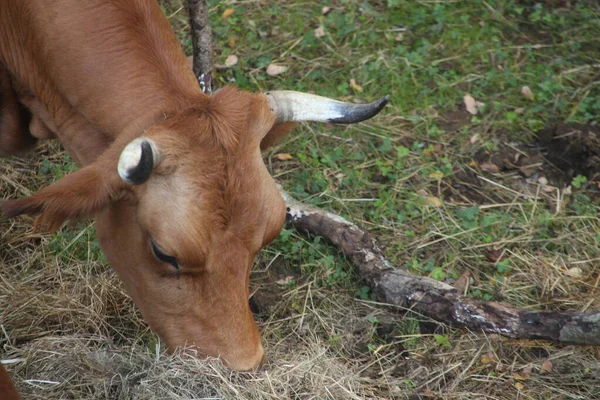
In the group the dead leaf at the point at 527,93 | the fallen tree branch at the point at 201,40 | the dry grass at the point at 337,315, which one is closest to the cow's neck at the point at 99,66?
the dry grass at the point at 337,315

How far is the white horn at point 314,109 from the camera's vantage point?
4.10 metres

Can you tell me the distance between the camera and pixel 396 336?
4961 mm

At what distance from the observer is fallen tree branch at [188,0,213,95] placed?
570cm

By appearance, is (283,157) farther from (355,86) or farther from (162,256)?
(162,256)

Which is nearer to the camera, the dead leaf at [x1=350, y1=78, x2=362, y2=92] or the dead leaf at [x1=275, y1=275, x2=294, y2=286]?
the dead leaf at [x1=275, y1=275, x2=294, y2=286]

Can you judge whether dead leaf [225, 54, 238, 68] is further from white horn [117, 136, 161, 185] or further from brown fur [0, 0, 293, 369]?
white horn [117, 136, 161, 185]

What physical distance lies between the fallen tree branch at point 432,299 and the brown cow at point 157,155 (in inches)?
53.1

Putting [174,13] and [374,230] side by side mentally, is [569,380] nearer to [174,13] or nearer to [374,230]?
[374,230]

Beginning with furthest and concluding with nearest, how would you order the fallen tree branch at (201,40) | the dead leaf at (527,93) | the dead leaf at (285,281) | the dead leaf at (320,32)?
1. the dead leaf at (320,32)
2. the dead leaf at (527,93)
3. the fallen tree branch at (201,40)
4. the dead leaf at (285,281)

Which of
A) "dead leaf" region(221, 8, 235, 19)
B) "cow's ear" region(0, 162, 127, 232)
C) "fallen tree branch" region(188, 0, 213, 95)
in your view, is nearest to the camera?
"cow's ear" region(0, 162, 127, 232)

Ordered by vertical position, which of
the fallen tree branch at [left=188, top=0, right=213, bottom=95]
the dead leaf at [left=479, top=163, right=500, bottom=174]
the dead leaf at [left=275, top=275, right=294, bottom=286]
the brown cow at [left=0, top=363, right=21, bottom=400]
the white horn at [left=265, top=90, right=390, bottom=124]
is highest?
the white horn at [left=265, top=90, right=390, bottom=124]

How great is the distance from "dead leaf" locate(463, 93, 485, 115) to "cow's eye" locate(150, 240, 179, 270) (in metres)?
3.96

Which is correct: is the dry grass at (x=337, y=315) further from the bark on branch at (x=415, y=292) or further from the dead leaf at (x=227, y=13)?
the dead leaf at (x=227, y=13)

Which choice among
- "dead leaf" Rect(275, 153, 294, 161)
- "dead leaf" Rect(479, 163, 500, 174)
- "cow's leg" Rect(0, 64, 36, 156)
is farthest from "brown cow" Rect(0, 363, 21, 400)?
"dead leaf" Rect(479, 163, 500, 174)
